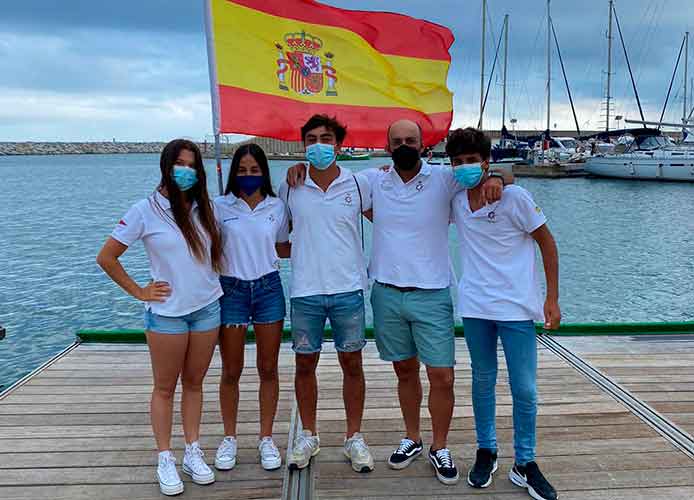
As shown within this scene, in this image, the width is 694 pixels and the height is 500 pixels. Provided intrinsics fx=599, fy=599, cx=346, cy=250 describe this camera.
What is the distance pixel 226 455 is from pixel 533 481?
67.0 inches

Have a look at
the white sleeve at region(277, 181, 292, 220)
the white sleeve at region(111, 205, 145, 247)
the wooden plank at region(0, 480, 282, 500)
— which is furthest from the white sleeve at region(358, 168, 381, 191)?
A: the wooden plank at region(0, 480, 282, 500)

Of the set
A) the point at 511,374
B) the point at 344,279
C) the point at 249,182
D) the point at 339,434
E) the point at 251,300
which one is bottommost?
the point at 339,434

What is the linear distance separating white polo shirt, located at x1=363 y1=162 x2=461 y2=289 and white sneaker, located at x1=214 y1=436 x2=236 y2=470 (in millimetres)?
1301

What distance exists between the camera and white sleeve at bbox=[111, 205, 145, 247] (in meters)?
3.07

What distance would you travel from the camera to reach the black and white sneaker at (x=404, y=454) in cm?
345

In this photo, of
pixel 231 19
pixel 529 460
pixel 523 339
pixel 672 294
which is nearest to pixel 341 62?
pixel 231 19

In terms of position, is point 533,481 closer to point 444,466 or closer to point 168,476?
point 444,466

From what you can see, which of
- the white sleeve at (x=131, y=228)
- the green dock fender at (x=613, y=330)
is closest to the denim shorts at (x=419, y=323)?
the white sleeve at (x=131, y=228)

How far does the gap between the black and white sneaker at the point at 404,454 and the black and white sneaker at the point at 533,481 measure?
0.56 meters

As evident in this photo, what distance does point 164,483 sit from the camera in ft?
10.5

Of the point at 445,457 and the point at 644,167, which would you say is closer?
the point at 445,457

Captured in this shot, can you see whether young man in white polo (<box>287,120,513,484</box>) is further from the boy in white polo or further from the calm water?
the calm water

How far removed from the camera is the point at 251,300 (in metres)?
3.35

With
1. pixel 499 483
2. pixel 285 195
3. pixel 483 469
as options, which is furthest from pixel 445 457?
pixel 285 195
